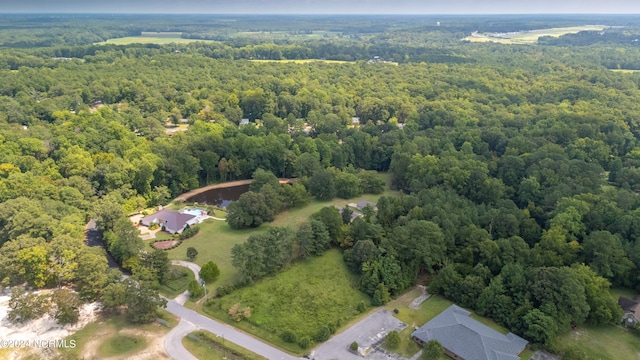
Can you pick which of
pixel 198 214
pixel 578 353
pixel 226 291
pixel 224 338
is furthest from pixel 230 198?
pixel 578 353

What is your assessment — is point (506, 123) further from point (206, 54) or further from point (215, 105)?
point (206, 54)

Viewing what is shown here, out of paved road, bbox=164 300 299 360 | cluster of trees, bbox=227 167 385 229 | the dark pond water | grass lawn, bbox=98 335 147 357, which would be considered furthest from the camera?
the dark pond water

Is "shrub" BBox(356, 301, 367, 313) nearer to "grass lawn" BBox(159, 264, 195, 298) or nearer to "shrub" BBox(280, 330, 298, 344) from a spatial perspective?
"shrub" BBox(280, 330, 298, 344)

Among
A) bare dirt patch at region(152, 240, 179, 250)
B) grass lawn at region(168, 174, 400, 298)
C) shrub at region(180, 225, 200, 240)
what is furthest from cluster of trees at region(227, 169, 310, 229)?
bare dirt patch at region(152, 240, 179, 250)

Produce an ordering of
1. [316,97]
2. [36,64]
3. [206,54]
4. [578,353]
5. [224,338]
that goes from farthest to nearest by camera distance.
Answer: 1. [206,54]
2. [36,64]
3. [316,97]
4. [224,338]
5. [578,353]

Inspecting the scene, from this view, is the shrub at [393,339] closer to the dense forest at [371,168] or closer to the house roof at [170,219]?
the dense forest at [371,168]
